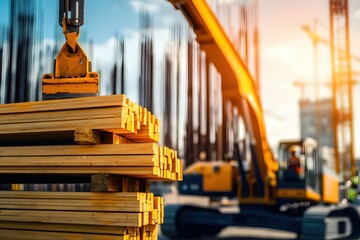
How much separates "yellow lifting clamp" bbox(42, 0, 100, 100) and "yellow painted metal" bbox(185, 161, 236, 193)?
8314mm

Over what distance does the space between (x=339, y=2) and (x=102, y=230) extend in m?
33.4

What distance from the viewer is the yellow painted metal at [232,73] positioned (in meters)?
9.69

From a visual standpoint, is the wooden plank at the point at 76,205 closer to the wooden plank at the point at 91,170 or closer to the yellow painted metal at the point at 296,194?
the wooden plank at the point at 91,170

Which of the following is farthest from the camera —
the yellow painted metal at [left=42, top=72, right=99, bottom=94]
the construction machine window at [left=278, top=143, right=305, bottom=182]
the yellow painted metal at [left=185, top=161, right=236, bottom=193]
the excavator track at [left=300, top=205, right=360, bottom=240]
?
the yellow painted metal at [left=185, top=161, right=236, bottom=193]

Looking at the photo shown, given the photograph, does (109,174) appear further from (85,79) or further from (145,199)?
(85,79)

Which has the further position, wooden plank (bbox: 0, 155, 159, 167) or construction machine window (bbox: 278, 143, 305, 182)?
construction machine window (bbox: 278, 143, 305, 182)

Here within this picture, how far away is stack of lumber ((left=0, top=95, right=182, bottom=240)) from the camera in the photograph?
5.39 meters

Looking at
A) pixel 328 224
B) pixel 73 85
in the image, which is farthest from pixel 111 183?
pixel 328 224

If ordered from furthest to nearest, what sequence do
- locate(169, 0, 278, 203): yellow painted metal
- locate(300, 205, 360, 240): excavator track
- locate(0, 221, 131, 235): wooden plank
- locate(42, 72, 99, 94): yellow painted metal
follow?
locate(300, 205, 360, 240): excavator track < locate(169, 0, 278, 203): yellow painted metal < locate(42, 72, 99, 94): yellow painted metal < locate(0, 221, 131, 235): wooden plank

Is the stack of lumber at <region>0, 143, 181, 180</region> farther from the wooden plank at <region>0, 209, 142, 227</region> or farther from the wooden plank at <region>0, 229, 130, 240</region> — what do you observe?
the wooden plank at <region>0, 229, 130, 240</region>

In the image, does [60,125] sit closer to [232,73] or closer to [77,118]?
[77,118]

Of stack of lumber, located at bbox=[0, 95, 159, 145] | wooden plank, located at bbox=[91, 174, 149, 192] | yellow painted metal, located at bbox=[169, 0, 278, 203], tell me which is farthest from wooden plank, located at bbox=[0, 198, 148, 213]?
yellow painted metal, located at bbox=[169, 0, 278, 203]

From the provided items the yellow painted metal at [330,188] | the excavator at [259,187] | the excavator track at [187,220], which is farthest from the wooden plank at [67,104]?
the yellow painted metal at [330,188]

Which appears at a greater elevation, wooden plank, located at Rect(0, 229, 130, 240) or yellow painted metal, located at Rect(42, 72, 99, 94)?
yellow painted metal, located at Rect(42, 72, 99, 94)
